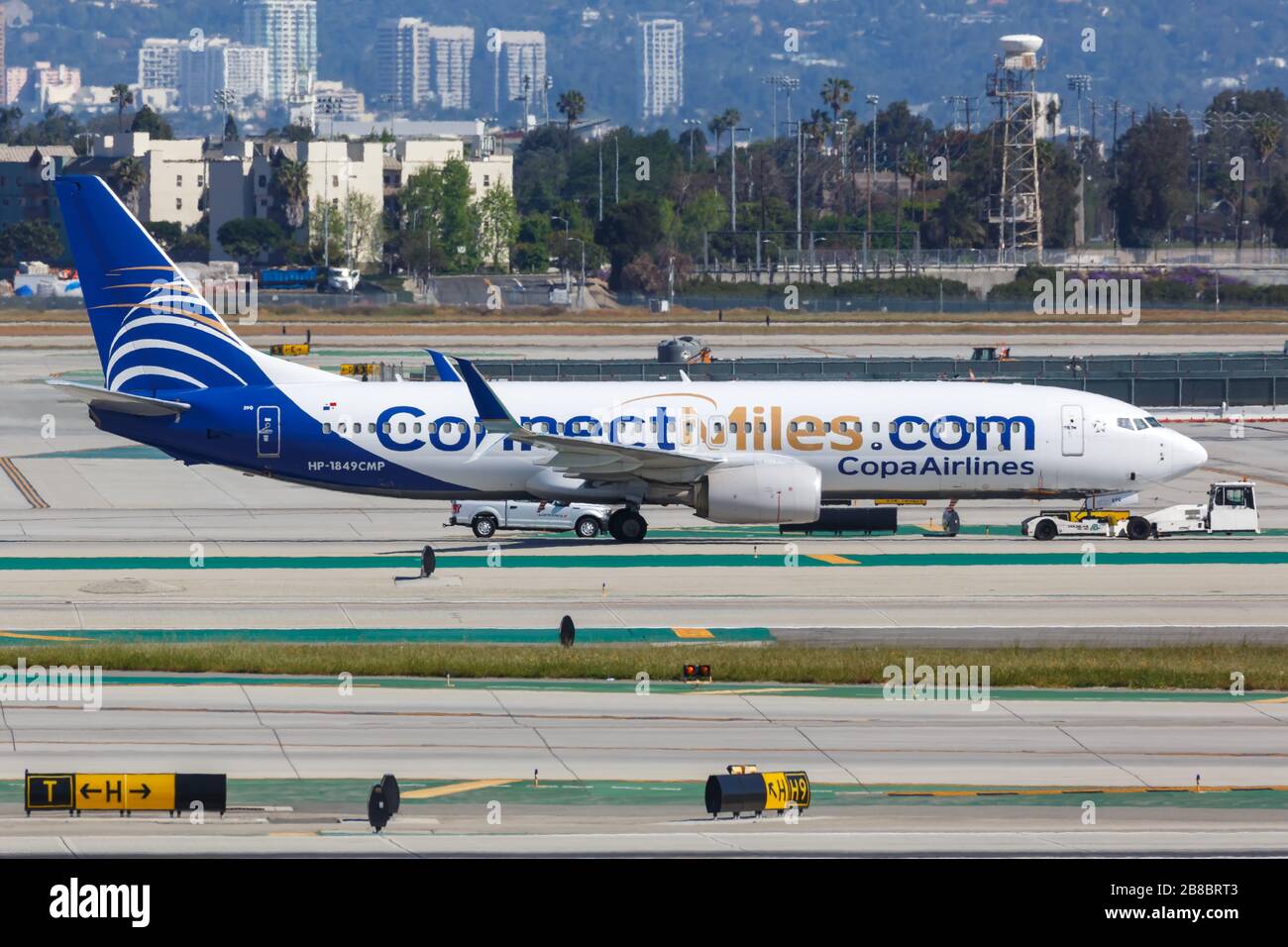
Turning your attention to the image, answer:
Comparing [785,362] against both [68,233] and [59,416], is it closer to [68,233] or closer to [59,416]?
[59,416]

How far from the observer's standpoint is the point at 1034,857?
21.8 metres

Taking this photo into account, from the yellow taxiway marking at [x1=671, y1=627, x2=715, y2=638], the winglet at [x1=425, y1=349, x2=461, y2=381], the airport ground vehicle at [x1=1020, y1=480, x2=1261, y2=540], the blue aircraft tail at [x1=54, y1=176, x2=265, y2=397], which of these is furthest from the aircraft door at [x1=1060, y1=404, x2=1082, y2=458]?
the blue aircraft tail at [x1=54, y1=176, x2=265, y2=397]

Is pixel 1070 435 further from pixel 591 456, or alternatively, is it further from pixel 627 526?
pixel 591 456

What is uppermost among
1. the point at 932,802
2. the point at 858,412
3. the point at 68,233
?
the point at 68,233

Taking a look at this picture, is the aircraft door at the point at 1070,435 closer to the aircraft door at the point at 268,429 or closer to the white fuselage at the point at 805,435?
the white fuselage at the point at 805,435

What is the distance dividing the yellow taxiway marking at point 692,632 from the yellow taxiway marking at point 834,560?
32.0ft

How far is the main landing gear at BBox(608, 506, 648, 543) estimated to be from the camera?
175 feet

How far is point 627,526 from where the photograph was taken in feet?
175

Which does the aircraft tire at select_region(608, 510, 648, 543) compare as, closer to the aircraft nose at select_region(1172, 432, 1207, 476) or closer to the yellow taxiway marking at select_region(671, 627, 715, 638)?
the yellow taxiway marking at select_region(671, 627, 715, 638)

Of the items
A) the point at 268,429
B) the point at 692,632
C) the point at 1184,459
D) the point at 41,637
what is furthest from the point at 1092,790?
the point at 268,429

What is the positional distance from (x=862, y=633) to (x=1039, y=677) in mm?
5452

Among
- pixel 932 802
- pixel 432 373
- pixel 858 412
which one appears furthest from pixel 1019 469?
pixel 432 373

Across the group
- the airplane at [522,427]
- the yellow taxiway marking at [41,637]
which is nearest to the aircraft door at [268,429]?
the airplane at [522,427]

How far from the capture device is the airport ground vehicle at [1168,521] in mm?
54562
